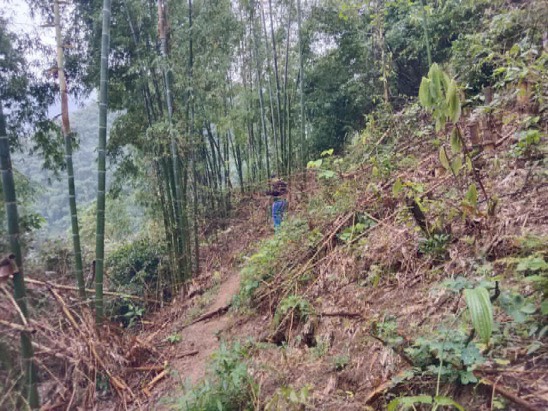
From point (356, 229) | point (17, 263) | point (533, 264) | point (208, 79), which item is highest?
point (208, 79)

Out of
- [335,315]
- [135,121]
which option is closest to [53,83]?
[135,121]

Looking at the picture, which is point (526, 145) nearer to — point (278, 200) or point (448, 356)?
point (448, 356)

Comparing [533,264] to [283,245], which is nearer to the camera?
Answer: [533,264]

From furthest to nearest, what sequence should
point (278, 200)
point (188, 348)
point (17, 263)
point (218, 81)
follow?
point (218, 81)
point (278, 200)
point (188, 348)
point (17, 263)

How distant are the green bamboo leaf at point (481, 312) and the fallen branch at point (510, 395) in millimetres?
156

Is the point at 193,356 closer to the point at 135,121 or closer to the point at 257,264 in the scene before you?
the point at 257,264

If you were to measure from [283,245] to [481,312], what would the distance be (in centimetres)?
234

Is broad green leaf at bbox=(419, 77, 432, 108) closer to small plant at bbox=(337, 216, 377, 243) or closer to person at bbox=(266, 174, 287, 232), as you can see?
small plant at bbox=(337, 216, 377, 243)

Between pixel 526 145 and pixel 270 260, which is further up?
pixel 526 145

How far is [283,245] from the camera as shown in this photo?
339 centimetres

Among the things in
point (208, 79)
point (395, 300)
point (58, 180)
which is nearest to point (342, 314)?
point (395, 300)

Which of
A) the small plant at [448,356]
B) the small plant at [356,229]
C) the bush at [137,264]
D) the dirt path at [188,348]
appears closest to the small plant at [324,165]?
the small plant at [356,229]

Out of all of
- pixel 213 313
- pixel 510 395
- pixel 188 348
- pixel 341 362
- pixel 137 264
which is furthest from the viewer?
pixel 137 264

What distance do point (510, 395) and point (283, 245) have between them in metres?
2.37
